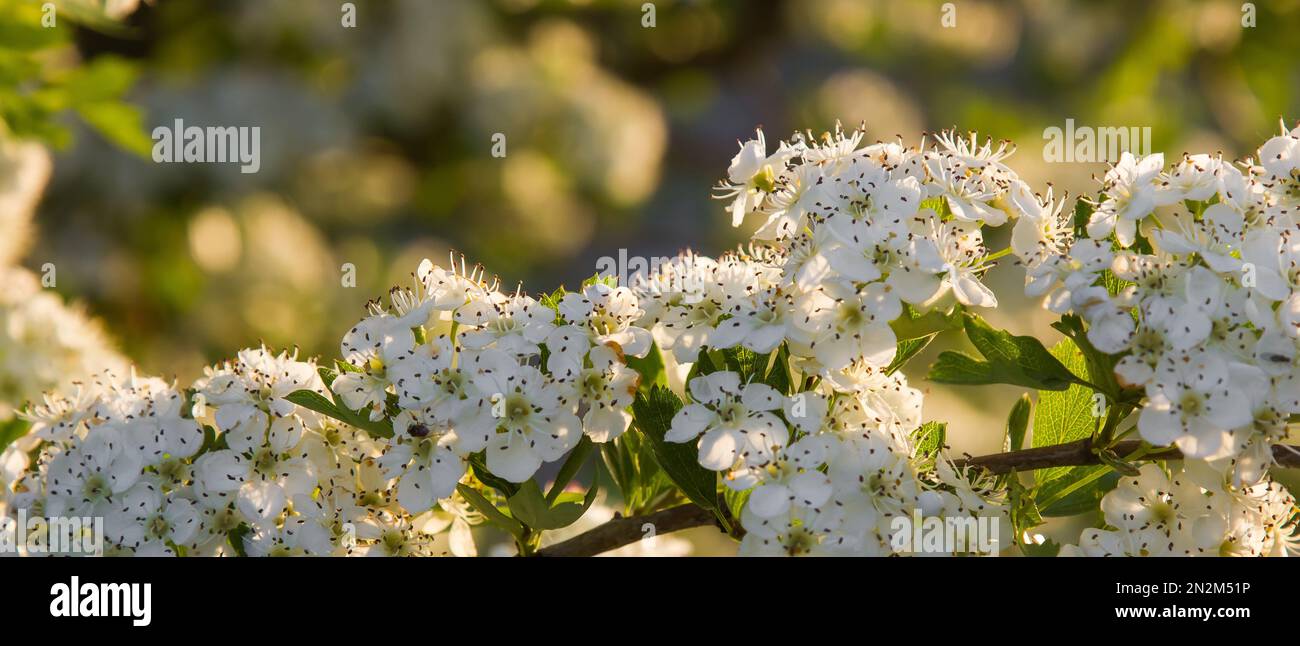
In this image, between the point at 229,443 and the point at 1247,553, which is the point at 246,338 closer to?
the point at 229,443

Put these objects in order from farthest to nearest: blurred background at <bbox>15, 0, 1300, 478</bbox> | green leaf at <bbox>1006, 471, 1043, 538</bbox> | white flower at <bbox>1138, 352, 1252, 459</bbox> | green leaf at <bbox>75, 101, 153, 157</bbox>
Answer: blurred background at <bbox>15, 0, 1300, 478</bbox>, green leaf at <bbox>75, 101, 153, 157</bbox>, green leaf at <bbox>1006, 471, 1043, 538</bbox>, white flower at <bbox>1138, 352, 1252, 459</bbox>

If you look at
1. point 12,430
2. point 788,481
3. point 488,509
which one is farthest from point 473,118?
point 788,481

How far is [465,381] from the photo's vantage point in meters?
0.83

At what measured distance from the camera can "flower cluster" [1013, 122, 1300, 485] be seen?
74cm

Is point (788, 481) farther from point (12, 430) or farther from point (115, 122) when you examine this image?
point (115, 122)

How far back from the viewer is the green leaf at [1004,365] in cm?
83

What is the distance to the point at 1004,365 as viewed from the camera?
2.73 feet

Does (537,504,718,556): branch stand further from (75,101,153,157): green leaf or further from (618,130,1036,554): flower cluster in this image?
(75,101,153,157): green leaf

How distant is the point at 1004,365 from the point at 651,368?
26 centimetres

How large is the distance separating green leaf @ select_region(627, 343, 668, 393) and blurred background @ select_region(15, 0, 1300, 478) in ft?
7.04

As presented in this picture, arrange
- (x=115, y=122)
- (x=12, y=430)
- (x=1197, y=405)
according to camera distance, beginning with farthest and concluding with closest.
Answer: (x=115, y=122) < (x=12, y=430) < (x=1197, y=405)

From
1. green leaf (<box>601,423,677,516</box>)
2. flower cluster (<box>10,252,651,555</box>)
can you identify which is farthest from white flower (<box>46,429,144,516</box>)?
green leaf (<box>601,423,677,516</box>)
